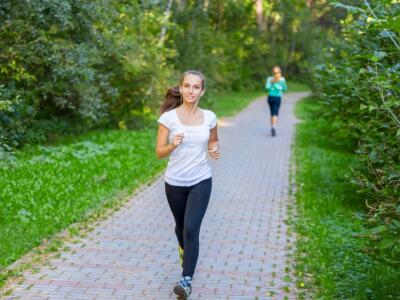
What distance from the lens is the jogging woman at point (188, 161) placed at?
5461mm

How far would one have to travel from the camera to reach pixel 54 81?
516 inches

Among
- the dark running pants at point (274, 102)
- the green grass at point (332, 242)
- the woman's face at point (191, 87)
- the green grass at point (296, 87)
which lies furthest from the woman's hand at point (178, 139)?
the green grass at point (296, 87)

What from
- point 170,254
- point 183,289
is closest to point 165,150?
point 183,289

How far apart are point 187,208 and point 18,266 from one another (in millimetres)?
1931

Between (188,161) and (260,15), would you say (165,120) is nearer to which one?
(188,161)

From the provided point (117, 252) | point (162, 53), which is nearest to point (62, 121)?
point (162, 53)

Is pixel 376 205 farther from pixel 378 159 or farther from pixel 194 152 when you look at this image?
pixel 194 152

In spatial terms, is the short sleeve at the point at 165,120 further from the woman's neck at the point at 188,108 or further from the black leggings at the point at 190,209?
the black leggings at the point at 190,209

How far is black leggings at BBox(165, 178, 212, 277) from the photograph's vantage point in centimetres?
548

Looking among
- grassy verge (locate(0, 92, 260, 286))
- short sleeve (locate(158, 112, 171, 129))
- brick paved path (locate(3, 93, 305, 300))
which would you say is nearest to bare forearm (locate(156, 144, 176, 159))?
short sleeve (locate(158, 112, 171, 129))

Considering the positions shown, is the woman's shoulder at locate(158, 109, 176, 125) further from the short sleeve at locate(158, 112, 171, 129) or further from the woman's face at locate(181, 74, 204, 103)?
the woman's face at locate(181, 74, 204, 103)

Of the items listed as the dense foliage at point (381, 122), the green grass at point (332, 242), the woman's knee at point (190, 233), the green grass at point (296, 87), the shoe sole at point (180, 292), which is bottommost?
the green grass at point (296, 87)

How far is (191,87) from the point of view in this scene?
17.9 feet

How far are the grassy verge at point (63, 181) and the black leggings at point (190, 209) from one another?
1.71 m
